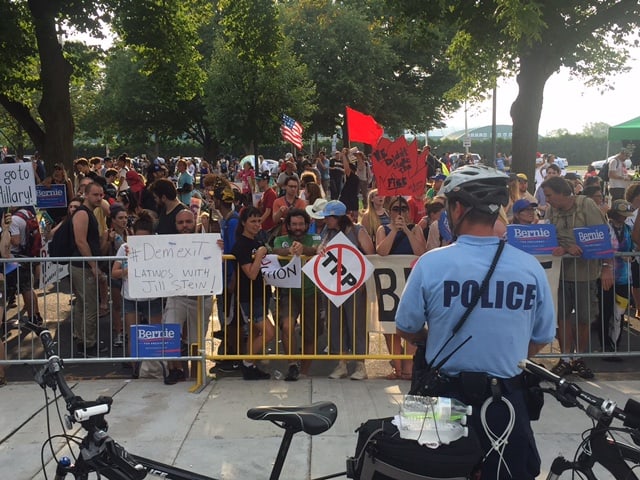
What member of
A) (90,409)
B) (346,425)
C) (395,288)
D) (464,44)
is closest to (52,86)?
(464,44)

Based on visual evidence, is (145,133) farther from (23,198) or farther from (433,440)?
(433,440)

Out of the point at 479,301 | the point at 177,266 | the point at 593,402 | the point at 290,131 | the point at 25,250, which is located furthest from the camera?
the point at 290,131

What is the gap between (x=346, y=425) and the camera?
607 cm

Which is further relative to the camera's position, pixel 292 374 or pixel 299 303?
pixel 299 303

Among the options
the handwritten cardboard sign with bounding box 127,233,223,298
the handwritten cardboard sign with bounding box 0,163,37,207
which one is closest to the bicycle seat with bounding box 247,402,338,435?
the handwritten cardboard sign with bounding box 127,233,223,298

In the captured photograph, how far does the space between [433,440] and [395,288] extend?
4569 millimetres

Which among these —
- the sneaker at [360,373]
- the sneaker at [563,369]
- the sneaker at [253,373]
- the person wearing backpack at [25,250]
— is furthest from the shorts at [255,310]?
the sneaker at [563,369]

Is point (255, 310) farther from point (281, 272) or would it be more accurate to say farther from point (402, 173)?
point (402, 173)

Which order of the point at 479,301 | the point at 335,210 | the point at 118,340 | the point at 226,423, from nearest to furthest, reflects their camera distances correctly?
1. the point at 479,301
2. the point at 226,423
3. the point at 335,210
4. the point at 118,340

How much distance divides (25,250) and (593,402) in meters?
8.23

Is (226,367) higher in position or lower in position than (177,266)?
lower

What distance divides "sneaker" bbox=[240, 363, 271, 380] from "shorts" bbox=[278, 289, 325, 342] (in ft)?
1.73

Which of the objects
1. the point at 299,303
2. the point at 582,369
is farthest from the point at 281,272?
the point at 582,369

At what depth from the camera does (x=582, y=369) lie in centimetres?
738
